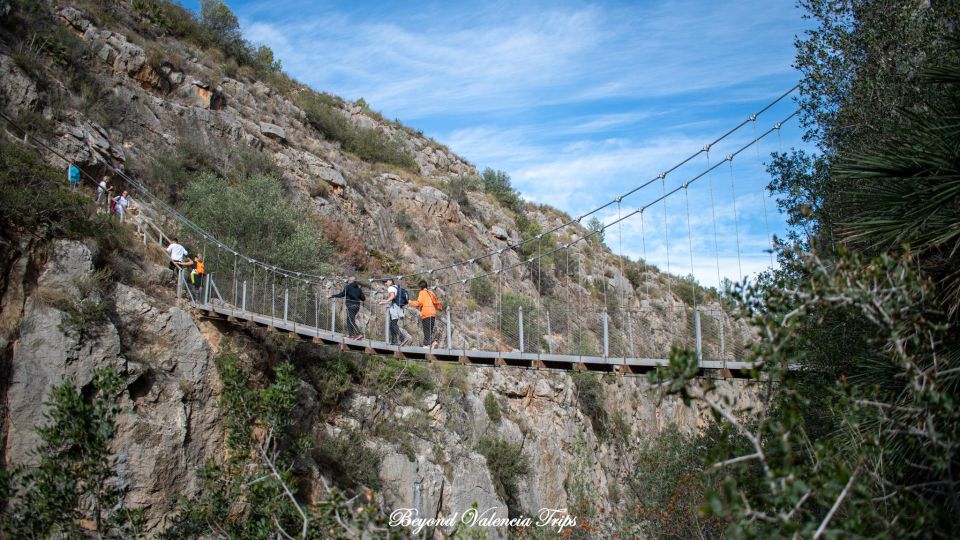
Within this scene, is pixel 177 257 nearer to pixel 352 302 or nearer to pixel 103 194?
pixel 103 194

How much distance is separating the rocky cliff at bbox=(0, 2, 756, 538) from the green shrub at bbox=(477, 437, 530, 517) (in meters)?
0.13

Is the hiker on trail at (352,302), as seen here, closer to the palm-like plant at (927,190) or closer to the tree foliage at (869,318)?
the tree foliage at (869,318)

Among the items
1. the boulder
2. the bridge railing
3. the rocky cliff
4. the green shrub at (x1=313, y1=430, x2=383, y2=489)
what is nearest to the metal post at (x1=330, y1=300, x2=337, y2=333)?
the bridge railing

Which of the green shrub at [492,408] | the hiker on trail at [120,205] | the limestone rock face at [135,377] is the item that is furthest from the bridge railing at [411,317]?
the green shrub at [492,408]

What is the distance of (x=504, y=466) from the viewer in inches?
569

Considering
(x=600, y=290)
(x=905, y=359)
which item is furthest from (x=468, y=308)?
(x=905, y=359)

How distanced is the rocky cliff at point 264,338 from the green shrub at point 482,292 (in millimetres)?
360

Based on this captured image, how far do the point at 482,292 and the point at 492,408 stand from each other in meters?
4.64

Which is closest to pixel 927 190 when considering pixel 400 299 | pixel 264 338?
pixel 400 299

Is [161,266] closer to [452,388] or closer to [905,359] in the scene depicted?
[452,388]

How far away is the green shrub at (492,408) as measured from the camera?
1516 cm

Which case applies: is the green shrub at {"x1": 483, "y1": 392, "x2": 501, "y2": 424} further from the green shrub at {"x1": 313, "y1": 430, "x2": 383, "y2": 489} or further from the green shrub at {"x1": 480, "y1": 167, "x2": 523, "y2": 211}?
the green shrub at {"x1": 480, "y1": 167, "x2": 523, "y2": 211}

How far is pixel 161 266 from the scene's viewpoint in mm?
11461

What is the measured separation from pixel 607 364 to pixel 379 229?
41.4 feet
